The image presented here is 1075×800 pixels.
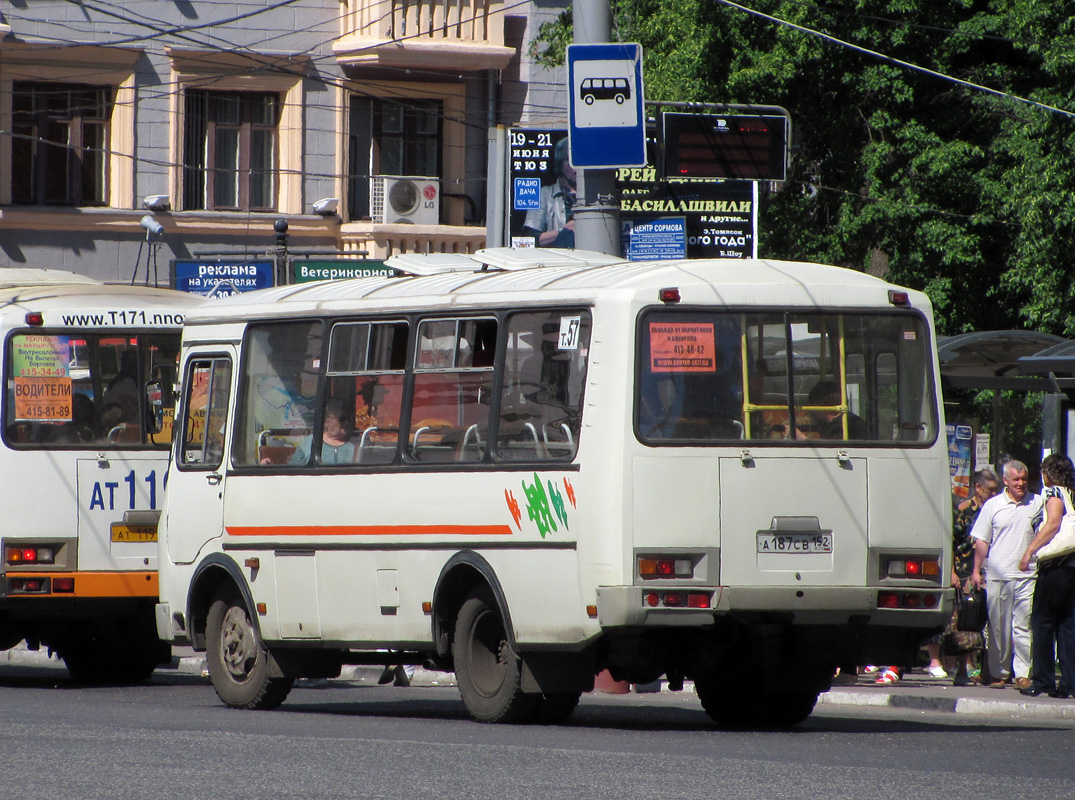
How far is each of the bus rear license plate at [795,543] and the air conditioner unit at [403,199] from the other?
795 inches

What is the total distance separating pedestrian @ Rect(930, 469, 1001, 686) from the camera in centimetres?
1532

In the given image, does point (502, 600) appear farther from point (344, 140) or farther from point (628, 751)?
point (344, 140)

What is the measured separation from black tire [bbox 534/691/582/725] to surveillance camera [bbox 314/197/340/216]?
19343 mm

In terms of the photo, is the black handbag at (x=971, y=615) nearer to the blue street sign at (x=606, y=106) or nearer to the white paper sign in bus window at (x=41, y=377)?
the blue street sign at (x=606, y=106)

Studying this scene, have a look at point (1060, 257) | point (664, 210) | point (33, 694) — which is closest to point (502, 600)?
point (33, 694)

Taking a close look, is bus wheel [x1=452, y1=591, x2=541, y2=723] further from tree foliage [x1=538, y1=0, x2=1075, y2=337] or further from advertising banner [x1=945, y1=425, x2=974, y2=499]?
tree foliage [x1=538, y1=0, x2=1075, y2=337]

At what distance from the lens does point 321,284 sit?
42.2 feet

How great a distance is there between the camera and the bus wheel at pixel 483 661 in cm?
1107

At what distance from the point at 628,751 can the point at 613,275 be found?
2728 mm

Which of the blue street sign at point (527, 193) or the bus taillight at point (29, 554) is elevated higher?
the blue street sign at point (527, 193)

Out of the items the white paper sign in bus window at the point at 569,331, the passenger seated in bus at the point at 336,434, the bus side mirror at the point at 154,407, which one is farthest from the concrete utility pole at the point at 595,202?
the white paper sign in bus window at the point at 569,331

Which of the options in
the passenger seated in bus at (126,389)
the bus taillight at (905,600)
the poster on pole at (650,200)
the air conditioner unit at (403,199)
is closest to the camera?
the bus taillight at (905,600)

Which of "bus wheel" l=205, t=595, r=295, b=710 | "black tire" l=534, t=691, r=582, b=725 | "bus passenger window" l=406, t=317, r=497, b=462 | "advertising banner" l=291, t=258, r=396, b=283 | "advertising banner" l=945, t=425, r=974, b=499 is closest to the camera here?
"black tire" l=534, t=691, r=582, b=725

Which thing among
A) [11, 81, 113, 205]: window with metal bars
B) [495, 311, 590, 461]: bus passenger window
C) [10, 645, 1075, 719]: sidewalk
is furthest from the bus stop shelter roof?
→ [11, 81, 113, 205]: window with metal bars
